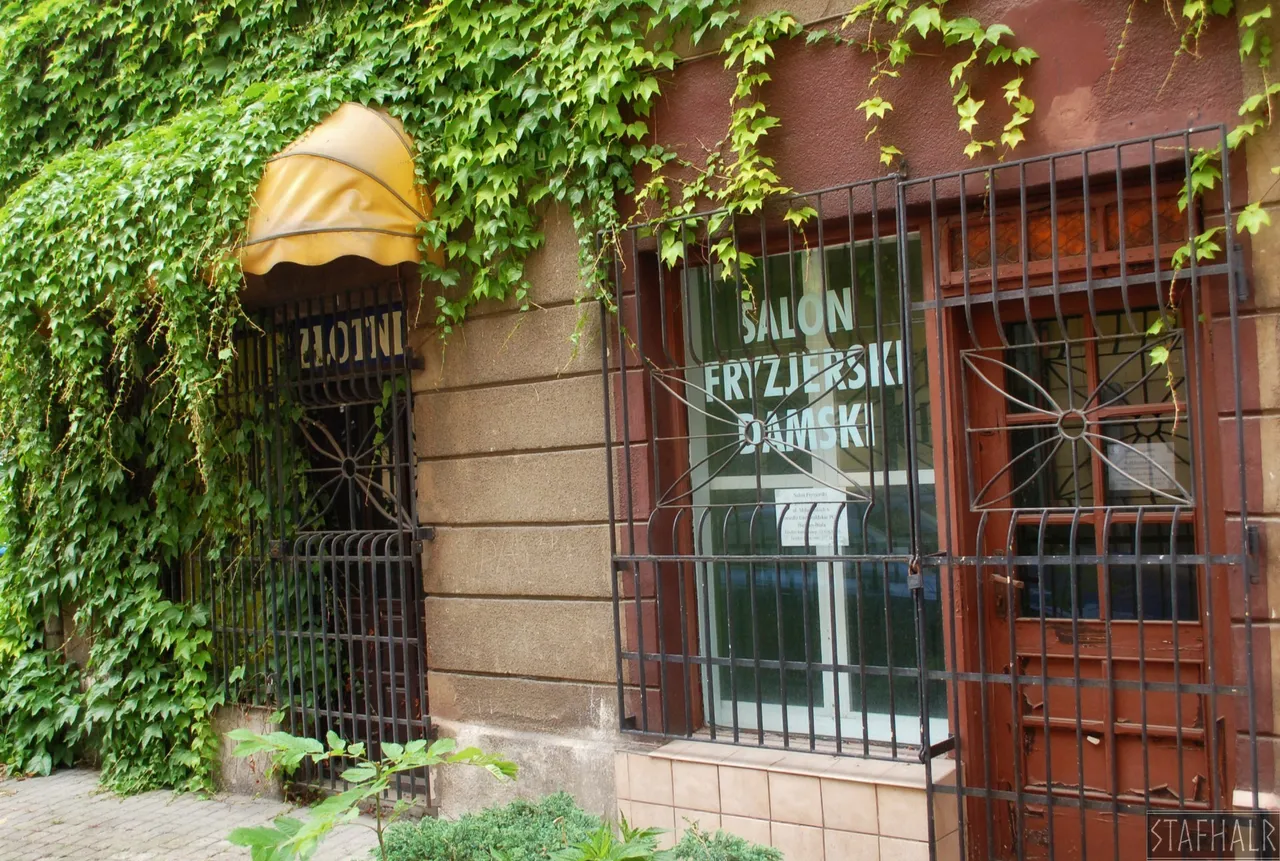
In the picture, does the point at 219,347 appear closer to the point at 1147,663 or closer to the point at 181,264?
the point at 181,264

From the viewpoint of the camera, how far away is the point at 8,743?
26.6 ft

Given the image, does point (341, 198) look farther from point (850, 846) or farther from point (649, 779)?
point (850, 846)

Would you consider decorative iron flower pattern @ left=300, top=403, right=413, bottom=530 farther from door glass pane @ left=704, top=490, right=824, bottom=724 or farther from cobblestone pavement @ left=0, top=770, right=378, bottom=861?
door glass pane @ left=704, top=490, right=824, bottom=724

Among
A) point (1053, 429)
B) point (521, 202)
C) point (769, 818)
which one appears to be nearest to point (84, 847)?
point (769, 818)

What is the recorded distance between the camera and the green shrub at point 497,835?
3742 mm

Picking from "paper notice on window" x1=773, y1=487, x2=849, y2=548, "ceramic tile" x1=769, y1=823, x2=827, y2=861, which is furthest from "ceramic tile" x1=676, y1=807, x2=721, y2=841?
"paper notice on window" x1=773, y1=487, x2=849, y2=548

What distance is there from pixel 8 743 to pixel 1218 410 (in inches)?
325

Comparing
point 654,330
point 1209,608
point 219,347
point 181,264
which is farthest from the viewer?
point 219,347

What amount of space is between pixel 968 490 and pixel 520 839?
241 centimetres

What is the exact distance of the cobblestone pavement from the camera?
611 centimetres

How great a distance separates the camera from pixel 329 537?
22.9 ft

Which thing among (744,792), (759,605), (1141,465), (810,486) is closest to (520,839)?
(744,792)

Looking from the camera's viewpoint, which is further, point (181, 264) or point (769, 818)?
point (181, 264)

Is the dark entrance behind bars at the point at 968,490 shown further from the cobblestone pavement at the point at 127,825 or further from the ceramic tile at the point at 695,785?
the cobblestone pavement at the point at 127,825
